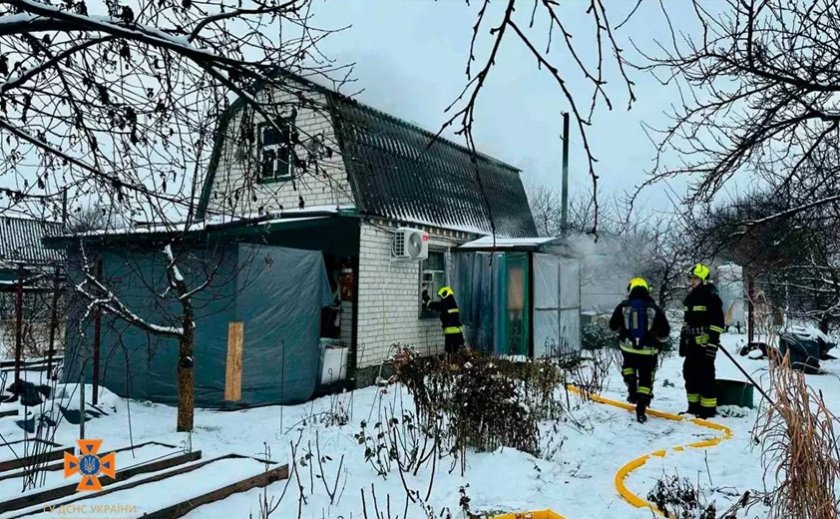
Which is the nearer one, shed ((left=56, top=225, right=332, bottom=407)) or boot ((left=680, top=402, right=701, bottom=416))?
boot ((left=680, top=402, right=701, bottom=416))

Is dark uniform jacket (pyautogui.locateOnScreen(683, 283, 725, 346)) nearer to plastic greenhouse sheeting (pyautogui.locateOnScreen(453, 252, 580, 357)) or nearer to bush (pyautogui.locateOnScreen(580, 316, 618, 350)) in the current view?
plastic greenhouse sheeting (pyautogui.locateOnScreen(453, 252, 580, 357))

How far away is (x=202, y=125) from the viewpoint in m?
3.96

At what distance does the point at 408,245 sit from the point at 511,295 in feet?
9.91

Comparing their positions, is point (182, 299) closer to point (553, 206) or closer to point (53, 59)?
point (53, 59)

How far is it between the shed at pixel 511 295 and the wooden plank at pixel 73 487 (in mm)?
7996

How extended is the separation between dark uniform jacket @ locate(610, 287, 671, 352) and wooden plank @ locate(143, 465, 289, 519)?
16.7 ft

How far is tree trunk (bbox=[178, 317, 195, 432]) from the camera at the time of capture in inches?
279

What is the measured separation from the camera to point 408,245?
1120cm

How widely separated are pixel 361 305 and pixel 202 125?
6835 millimetres

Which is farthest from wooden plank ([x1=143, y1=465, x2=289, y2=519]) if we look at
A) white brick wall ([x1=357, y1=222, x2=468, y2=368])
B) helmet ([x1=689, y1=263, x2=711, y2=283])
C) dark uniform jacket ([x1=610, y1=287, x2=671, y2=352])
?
helmet ([x1=689, y1=263, x2=711, y2=283])

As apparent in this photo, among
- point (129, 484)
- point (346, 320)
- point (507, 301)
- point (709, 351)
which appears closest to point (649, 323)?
point (709, 351)

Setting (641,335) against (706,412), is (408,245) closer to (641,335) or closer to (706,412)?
(641,335)

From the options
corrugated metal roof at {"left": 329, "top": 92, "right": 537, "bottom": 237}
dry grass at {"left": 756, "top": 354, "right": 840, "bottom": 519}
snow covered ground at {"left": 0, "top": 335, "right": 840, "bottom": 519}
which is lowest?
snow covered ground at {"left": 0, "top": 335, "right": 840, "bottom": 519}

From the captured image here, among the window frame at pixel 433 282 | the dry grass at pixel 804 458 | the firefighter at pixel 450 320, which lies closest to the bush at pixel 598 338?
the window frame at pixel 433 282
